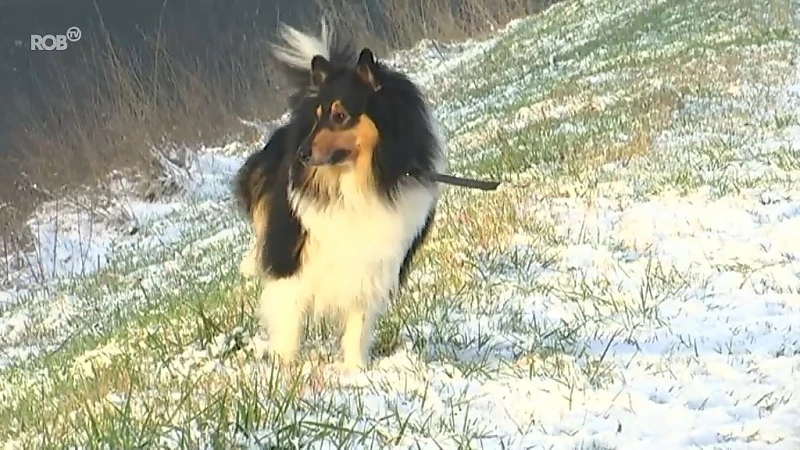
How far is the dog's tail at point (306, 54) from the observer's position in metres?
4.32

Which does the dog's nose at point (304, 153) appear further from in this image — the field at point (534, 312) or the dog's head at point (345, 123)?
the field at point (534, 312)

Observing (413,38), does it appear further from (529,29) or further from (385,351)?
(385,351)

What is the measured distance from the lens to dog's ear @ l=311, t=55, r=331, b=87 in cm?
415

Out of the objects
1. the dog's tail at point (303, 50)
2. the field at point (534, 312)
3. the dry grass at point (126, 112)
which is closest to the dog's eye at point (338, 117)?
the dog's tail at point (303, 50)

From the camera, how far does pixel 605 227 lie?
6.05 metres

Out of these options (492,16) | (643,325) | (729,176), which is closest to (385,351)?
(643,325)

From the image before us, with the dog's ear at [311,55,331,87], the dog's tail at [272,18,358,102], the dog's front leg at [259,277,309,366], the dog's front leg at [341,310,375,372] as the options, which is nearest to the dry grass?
the dog's front leg at [259,277,309,366]

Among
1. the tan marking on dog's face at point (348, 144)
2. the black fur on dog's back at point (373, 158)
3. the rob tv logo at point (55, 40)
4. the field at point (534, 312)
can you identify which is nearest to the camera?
the field at point (534, 312)

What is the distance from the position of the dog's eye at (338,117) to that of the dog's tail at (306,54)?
10.5 inches

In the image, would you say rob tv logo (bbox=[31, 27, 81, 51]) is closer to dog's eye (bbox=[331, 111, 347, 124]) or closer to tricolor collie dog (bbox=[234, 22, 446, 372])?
tricolor collie dog (bbox=[234, 22, 446, 372])

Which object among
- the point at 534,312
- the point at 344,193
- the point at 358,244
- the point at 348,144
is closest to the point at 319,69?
the point at 348,144

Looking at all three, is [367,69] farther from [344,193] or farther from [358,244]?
[358,244]

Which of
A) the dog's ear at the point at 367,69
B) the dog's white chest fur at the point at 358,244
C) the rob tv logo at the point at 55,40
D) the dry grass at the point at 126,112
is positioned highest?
the rob tv logo at the point at 55,40

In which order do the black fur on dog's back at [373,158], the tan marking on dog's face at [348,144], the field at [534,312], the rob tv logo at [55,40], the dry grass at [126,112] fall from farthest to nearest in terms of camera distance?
the rob tv logo at [55,40]
the dry grass at [126,112]
the black fur on dog's back at [373,158]
the tan marking on dog's face at [348,144]
the field at [534,312]
